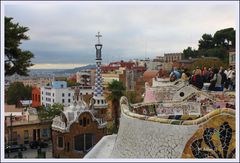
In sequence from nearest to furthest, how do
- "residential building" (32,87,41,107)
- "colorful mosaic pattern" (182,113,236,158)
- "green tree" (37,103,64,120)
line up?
"colorful mosaic pattern" (182,113,236,158) → "green tree" (37,103,64,120) → "residential building" (32,87,41,107)

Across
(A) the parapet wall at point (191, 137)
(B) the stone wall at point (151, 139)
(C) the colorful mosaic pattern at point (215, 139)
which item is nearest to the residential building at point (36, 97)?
(B) the stone wall at point (151, 139)

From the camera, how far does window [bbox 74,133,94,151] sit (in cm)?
1096

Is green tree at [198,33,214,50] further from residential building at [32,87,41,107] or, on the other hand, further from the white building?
residential building at [32,87,41,107]

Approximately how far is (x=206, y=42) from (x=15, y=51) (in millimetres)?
17268

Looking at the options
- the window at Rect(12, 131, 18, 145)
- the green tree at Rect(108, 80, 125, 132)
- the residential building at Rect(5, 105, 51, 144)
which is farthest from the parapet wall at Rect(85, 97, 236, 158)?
the green tree at Rect(108, 80, 125, 132)

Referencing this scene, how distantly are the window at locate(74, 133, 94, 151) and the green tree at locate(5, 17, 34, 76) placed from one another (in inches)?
163

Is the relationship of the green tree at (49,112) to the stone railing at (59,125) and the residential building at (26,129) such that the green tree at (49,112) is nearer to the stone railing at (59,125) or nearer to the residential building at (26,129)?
the residential building at (26,129)

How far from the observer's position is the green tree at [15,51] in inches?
276

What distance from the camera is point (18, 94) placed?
72.6 ft

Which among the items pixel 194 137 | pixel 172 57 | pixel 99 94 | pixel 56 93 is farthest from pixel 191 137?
pixel 172 57

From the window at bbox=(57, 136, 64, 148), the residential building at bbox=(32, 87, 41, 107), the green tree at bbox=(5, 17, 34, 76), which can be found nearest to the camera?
the green tree at bbox=(5, 17, 34, 76)

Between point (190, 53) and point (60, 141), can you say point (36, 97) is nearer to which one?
point (190, 53)

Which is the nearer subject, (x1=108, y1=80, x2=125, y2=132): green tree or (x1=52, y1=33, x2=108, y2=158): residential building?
(x1=52, y1=33, x2=108, y2=158): residential building

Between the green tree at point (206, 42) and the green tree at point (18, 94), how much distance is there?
10.1m
